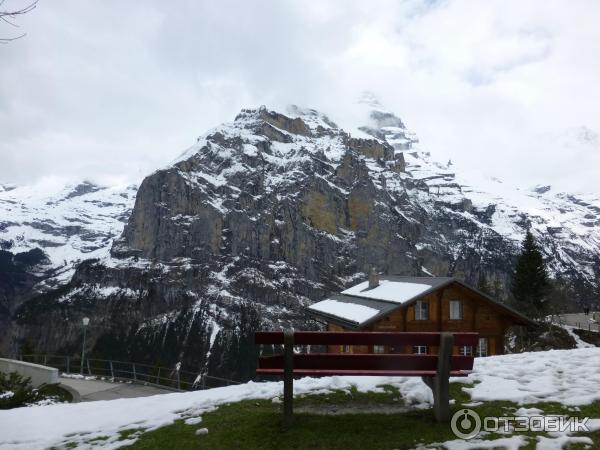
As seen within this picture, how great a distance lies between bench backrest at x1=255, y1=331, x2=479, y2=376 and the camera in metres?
5.87

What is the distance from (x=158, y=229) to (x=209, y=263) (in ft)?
88.9

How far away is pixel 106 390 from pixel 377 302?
14.9 metres

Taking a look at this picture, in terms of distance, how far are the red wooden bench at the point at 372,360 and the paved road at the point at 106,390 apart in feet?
49.3

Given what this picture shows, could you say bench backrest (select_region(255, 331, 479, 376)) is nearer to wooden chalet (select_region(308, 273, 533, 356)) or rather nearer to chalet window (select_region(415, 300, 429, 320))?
wooden chalet (select_region(308, 273, 533, 356))

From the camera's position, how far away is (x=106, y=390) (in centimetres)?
2012

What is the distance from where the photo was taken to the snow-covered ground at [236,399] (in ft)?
22.3

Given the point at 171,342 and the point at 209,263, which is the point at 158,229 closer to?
the point at 209,263

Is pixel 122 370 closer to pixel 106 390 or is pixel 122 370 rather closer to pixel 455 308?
pixel 106 390

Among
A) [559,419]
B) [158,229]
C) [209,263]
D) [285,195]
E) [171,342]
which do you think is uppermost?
[285,195]

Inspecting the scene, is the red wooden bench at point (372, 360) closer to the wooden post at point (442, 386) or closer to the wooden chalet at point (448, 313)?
the wooden post at point (442, 386)

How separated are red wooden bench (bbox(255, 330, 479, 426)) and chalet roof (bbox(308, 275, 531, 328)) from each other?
17.7 meters

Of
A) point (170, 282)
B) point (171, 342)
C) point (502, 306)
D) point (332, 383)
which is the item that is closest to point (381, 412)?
point (332, 383)

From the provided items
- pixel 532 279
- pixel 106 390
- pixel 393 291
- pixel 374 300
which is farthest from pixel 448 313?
pixel 532 279

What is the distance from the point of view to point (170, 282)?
174 metres
